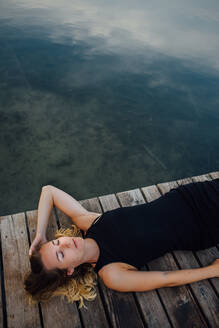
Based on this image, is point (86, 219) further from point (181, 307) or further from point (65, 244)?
point (181, 307)

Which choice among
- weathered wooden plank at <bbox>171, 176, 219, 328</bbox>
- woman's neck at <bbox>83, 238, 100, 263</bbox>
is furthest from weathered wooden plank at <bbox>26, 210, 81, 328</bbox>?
weathered wooden plank at <bbox>171, 176, 219, 328</bbox>

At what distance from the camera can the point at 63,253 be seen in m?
2.18

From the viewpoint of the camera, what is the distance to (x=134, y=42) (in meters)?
9.77

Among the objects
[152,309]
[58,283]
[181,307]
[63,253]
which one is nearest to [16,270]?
[58,283]

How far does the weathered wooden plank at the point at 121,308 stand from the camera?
221cm

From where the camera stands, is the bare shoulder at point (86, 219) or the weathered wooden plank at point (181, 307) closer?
the weathered wooden plank at point (181, 307)

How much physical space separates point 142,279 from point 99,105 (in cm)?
491

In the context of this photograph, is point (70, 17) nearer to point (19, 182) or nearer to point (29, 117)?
point (29, 117)

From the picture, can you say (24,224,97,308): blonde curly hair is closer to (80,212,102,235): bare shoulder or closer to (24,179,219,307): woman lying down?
(24,179,219,307): woman lying down

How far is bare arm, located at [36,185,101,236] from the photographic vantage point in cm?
268

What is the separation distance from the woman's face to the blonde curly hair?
0.04m

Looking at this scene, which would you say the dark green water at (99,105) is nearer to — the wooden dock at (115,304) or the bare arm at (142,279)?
the wooden dock at (115,304)

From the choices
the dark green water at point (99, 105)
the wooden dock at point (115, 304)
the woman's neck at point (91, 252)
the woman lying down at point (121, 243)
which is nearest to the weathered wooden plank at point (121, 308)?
the wooden dock at point (115, 304)

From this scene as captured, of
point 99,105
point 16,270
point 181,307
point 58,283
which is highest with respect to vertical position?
point 58,283
